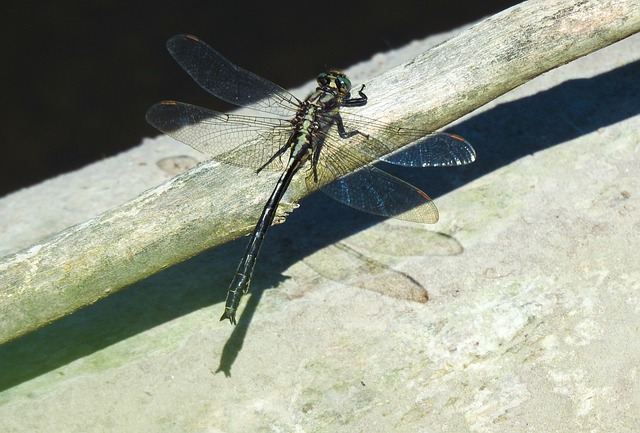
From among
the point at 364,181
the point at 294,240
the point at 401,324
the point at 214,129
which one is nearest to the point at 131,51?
the point at 294,240

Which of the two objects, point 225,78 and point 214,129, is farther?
point 225,78

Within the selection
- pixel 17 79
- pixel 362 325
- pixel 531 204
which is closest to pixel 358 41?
pixel 17 79

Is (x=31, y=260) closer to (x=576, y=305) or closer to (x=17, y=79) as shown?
(x=576, y=305)

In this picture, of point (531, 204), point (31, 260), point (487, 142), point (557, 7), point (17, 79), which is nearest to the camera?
point (31, 260)

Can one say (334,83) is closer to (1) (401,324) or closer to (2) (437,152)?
(2) (437,152)

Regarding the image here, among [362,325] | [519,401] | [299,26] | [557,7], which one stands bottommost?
[519,401]

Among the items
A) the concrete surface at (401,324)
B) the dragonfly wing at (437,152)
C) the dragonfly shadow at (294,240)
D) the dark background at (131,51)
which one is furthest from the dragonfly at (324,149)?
the dark background at (131,51)

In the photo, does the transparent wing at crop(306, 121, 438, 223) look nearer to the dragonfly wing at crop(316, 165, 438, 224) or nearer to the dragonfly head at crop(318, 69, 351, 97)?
the dragonfly wing at crop(316, 165, 438, 224)
